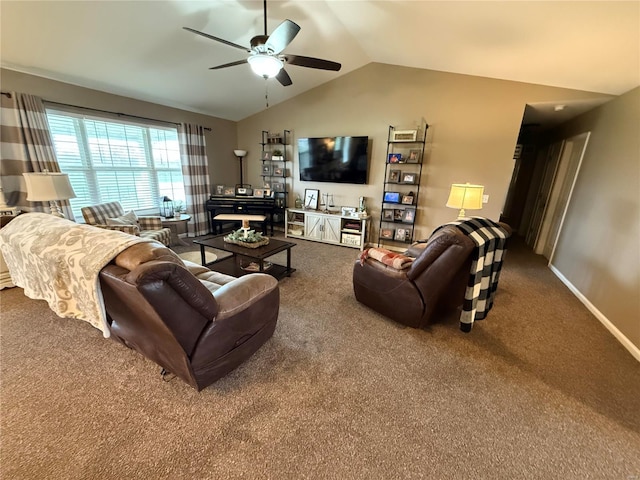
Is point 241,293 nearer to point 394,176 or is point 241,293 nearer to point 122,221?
point 122,221

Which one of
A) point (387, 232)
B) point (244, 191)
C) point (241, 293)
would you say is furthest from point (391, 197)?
point (241, 293)

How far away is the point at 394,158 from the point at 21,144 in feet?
15.6

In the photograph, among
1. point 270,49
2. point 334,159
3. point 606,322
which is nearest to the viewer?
point 270,49

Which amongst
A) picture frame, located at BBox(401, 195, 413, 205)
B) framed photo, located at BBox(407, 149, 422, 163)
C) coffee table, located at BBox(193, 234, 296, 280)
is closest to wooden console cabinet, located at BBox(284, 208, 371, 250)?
picture frame, located at BBox(401, 195, 413, 205)

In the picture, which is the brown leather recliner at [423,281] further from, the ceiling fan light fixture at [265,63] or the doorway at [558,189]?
the doorway at [558,189]

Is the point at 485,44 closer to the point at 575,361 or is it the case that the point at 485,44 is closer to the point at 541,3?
the point at 541,3

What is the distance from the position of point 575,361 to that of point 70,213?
5.57m

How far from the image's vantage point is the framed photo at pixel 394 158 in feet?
13.4

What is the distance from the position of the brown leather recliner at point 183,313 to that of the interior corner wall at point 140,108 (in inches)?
131

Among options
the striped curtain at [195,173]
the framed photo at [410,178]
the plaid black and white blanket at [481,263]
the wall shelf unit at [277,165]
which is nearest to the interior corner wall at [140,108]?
the striped curtain at [195,173]

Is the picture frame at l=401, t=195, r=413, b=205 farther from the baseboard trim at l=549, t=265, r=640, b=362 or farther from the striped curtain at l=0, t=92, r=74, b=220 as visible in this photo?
the striped curtain at l=0, t=92, r=74, b=220

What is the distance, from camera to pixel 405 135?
403 centimetres

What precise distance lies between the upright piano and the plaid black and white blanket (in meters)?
3.76

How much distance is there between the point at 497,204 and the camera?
376cm
